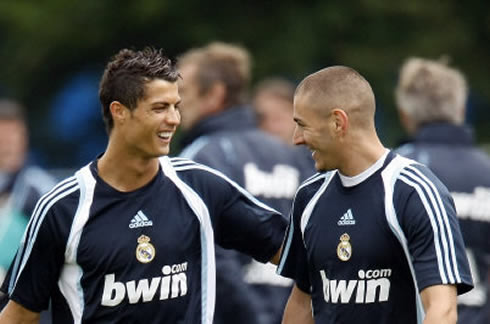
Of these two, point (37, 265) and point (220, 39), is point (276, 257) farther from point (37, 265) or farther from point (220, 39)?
point (220, 39)

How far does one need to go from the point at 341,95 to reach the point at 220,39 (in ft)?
40.3

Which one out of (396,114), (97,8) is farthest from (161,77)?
(97,8)

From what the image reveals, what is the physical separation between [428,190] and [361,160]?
36 centimetres

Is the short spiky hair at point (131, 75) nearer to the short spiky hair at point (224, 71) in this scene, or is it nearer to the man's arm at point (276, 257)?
the man's arm at point (276, 257)

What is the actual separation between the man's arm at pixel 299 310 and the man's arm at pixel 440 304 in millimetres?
777

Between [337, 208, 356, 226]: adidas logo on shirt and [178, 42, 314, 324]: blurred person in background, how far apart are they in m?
2.60

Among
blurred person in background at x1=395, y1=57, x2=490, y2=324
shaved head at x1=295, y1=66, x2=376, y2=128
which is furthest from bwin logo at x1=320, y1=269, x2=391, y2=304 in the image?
blurred person in background at x1=395, y1=57, x2=490, y2=324

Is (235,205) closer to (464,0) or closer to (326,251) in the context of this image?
(326,251)

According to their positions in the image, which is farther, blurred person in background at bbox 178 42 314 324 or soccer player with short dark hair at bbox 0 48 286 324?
blurred person in background at bbox 178 42 314 324

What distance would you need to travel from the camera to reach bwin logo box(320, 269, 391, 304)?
→ 6203 mm

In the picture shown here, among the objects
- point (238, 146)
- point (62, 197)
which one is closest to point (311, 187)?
point (62, 197)

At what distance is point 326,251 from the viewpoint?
6367 millimetres

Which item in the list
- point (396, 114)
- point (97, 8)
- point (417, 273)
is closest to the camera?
point (417, 273)

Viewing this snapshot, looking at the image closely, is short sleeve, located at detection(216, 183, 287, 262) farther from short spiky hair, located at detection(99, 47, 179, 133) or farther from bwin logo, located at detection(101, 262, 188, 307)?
short spiky hair, located at detection(99, 47, 179, 133)
